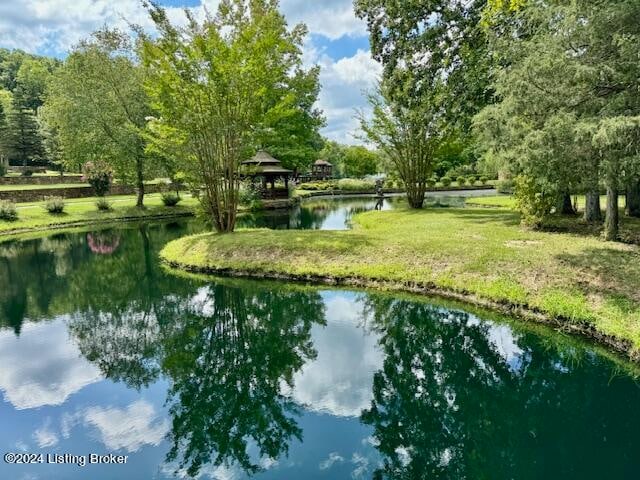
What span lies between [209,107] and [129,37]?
18.3 m

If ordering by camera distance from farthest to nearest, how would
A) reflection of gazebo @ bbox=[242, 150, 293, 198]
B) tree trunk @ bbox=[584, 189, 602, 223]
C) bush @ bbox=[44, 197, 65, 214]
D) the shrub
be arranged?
the shrub → reflection of gazebo @ bbox=[242, 150, 293, 198] → bush @ bbox=[44, 197, 65, 214] → tree trunk @ bbox=[584, 189, 602, 223]

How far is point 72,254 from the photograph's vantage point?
1658 centimetres

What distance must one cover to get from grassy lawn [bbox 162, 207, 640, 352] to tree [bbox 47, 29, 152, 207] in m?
13.7

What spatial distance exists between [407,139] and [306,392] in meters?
17.7

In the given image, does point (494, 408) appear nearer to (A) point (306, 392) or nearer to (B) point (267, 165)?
(A) point (306, 392)

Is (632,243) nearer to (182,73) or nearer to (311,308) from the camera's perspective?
(311,308)

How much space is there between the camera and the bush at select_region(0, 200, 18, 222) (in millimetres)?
22234

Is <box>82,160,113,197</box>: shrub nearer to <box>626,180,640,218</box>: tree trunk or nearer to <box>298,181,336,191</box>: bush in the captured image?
<box>298,181,336,191</box>: bush

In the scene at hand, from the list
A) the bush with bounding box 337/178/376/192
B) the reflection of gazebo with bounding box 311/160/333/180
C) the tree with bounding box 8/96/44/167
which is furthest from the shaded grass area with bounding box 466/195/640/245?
the tree with bounding box 8/96/44/167

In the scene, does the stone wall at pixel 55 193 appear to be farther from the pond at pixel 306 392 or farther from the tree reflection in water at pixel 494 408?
the tree reflection in water at pixel 494 408

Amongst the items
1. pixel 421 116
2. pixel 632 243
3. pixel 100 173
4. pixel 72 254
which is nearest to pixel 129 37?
pixel 100 173

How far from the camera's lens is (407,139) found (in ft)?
70.8

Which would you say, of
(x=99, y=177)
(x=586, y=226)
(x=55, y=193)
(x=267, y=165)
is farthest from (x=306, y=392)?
(x=55, y=193)

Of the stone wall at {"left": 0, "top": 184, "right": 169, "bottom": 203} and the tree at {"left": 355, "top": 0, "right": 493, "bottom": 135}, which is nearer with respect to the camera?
the tree at {"left": 355, "top": 0, "right": 493, "bottom": 135}
